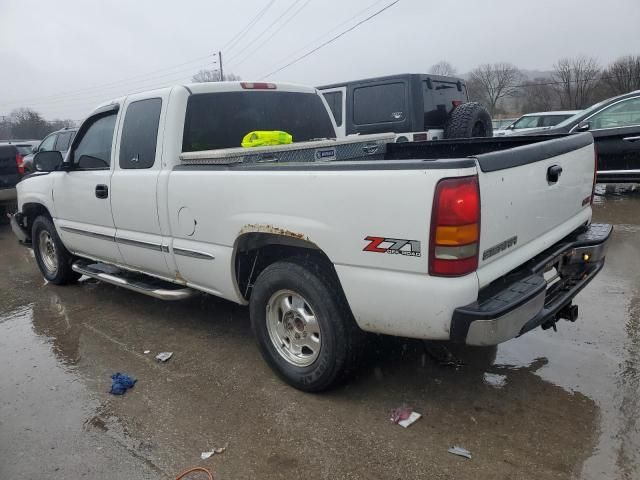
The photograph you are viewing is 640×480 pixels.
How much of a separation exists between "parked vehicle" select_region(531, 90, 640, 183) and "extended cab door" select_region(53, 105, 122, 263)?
21.4 feet

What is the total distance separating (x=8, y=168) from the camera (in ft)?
35.8

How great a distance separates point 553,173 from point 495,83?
74265mm

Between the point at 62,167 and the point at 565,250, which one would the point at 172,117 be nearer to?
the point at 62,167

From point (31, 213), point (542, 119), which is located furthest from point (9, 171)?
point (542, 119)

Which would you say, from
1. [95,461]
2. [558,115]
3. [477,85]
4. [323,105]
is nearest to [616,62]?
[477,85]

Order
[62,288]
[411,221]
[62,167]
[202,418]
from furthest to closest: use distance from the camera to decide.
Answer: [62,288] < [62,167] < [202,418] < [411,221]

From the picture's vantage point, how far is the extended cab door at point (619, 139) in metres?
8.01

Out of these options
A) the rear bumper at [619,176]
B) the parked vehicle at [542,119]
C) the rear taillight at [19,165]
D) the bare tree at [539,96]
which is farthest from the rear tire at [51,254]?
the bare tree at [539,96]

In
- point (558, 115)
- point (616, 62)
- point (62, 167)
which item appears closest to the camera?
point (62, 167)

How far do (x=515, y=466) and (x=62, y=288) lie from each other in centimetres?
528

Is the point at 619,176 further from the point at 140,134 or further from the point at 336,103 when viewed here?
the point at 140,134

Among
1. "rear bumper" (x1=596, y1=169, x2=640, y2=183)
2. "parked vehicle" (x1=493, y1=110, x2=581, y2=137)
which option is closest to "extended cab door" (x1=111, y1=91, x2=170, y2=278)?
"rear bumper" (x1=596, y1=169, x2=640, y2=183)

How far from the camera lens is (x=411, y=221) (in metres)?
2.49

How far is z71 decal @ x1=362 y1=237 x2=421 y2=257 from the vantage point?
8.24 ft
